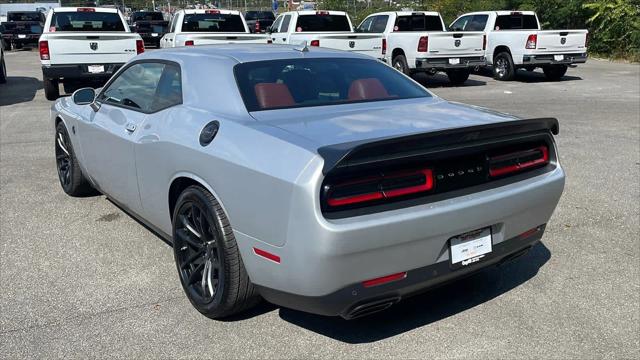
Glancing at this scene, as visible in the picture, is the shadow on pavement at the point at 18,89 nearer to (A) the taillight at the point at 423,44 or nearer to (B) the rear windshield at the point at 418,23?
(A) the taillight at the point at 423,44

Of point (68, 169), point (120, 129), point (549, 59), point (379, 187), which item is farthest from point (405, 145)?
point (549, 59)

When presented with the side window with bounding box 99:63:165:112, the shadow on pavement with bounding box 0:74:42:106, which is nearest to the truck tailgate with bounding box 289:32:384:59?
the shadow on pavement with bounding box 0:74:42:106

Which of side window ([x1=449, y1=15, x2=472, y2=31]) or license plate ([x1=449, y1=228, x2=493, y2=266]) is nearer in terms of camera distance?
license plate ([x1=449, y1=228, x2=493, y2=266])

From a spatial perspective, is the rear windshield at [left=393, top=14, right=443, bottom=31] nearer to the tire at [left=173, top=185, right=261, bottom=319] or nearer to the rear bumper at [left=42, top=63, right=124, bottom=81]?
the rear bumper at [left=42, top=63, right=124, bottom=81]

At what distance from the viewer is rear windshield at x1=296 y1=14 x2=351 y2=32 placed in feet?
50.8

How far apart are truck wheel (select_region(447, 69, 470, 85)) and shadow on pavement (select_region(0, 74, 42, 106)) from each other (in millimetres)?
10719

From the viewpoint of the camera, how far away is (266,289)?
303 centimetres

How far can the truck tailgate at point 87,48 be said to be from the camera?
11.9 metres

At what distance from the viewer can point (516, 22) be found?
17312 mm

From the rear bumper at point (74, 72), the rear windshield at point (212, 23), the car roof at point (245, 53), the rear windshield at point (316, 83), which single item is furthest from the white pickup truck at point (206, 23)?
the rear windshield at point (316, 83)

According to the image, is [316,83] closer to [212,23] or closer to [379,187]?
[379,187]

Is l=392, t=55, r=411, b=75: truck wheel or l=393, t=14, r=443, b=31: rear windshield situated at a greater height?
l=393, t=14, r=443, b=31: rear windshield

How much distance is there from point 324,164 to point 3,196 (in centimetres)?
459

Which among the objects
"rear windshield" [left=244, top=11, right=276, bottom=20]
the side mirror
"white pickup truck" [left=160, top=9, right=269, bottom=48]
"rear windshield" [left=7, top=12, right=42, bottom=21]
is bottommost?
the side mirror
